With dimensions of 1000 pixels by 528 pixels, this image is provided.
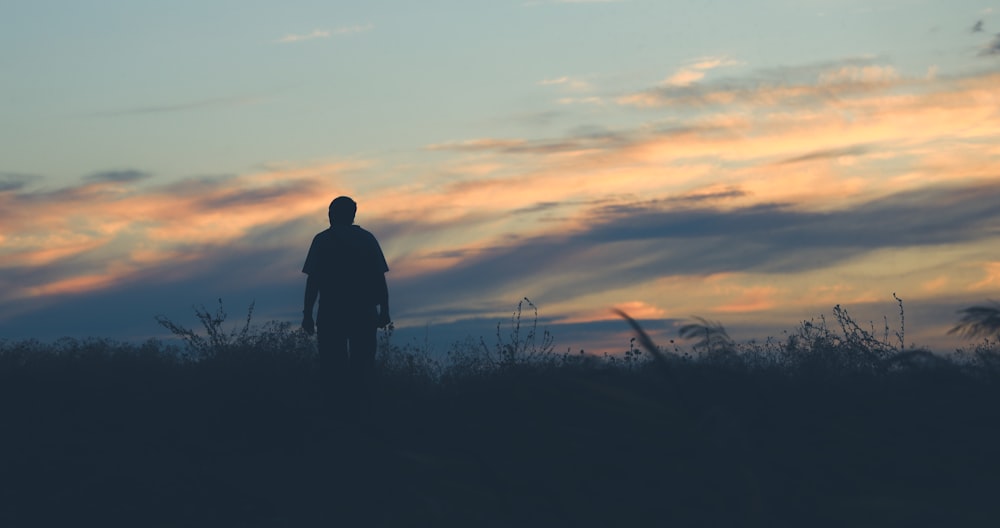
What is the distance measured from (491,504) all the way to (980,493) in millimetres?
2493

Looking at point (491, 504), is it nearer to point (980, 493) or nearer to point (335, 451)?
point (980, 493)

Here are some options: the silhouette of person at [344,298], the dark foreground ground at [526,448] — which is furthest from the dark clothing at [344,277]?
the dark foreground ground at [526,448]

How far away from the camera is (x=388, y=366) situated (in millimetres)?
12094

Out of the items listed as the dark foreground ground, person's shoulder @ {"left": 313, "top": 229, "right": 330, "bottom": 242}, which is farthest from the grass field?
person's shoulder @ {"left": 313, "top": 229, "right": 330, "bottom": 242}

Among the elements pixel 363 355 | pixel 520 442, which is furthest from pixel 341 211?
pixel 520 442

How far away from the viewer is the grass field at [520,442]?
5.53 metres

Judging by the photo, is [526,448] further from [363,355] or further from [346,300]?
[346,300]

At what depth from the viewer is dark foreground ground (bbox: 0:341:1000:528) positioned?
217 inches

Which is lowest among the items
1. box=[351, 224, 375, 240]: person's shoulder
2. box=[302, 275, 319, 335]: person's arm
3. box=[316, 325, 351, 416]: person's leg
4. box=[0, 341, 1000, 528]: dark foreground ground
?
box=[0, 341, 1000, 528]: dark foreground ground

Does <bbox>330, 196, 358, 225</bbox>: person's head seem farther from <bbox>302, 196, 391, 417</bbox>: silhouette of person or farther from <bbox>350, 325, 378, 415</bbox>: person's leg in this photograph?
<bbox>350, 325, 378, 415</bbox>: person's leg

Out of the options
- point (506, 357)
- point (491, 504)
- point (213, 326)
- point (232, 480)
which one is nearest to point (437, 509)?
point (491, 504)

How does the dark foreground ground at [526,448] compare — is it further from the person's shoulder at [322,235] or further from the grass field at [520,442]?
the person's shoulder at [322,235]

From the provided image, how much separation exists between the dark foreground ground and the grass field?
0.05 feet

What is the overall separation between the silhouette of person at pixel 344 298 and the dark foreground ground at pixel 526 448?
412mm
